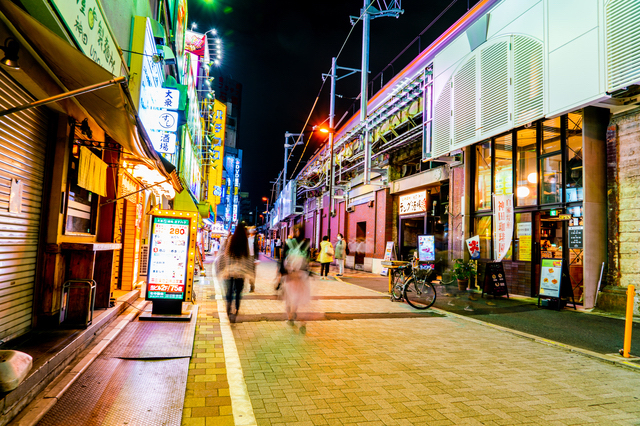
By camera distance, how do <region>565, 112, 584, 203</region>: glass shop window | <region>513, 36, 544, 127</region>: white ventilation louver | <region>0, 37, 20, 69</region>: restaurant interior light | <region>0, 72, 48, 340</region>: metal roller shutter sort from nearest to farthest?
<region>0, 37, 20, 69</region>: restaurant interior light, <region>0, 72, 48, 340</region>: metal roller shutter, <region>565, 112, 584, 203</region>: glass shop window, <region>513, 36, 544, 127</region>: white ventilation louver

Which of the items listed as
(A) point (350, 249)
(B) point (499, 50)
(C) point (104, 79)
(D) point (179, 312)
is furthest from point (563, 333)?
(A) point (350, 249)

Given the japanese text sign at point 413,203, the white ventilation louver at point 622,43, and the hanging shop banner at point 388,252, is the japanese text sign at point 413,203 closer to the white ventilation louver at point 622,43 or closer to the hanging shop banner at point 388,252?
the hanging shop banner at point 388,252

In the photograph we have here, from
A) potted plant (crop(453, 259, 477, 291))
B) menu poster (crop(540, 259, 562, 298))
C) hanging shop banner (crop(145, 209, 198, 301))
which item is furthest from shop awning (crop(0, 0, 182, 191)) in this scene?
potted plant (crop(453, 259, 477, 291))

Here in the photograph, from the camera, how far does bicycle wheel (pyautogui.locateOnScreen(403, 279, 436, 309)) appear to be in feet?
33.6

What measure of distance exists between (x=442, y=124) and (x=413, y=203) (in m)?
4.58

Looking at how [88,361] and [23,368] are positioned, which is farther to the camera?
[88,361]

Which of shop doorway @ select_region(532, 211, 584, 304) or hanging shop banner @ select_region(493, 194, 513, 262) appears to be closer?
shop doorway @ select_region(532, 211, 584, 304)

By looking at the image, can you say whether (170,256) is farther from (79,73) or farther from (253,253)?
→ (79,73)

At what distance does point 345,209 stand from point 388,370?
72.8 feet

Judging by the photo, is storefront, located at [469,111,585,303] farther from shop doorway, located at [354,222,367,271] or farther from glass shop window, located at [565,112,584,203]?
shop doorway, located at [354,222,367,271]

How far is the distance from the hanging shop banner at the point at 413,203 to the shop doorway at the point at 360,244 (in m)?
4.17

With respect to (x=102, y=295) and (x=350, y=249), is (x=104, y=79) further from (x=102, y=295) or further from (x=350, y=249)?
(x=350, y=249)

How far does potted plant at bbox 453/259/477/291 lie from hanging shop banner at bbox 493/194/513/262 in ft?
4.05

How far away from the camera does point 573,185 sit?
441 inches
